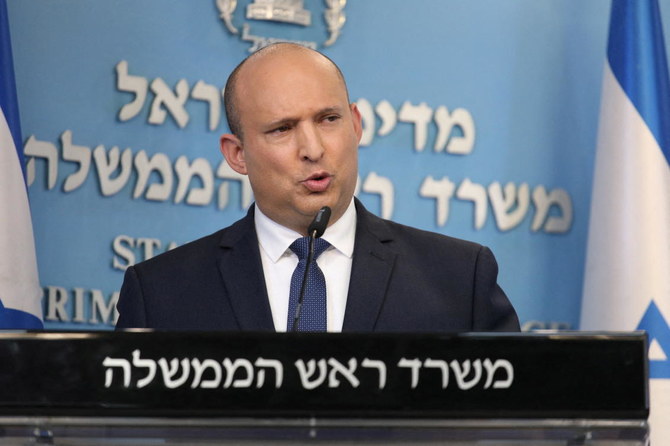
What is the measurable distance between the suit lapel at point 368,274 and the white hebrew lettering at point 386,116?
4.59 ft

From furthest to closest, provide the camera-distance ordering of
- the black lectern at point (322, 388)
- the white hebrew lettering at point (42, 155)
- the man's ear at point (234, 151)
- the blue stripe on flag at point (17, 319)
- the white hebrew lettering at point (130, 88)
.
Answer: the white hebrew lettering at point (130, 88)
the white hebrew lettering at point (42, 155)
the blue stripe on flag at point (17, 319)
the man's ear at point (234, 151)
the black lectern at point (322, 388)

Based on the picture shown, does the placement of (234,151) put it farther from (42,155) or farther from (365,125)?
(365,125)

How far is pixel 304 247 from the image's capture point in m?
2.06

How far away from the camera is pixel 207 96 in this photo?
3381 millimetres

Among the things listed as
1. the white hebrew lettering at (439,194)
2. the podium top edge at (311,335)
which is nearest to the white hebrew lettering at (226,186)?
the white hebrew lettering at (439,194)

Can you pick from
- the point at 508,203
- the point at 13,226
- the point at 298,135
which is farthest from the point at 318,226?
the point at 508,203

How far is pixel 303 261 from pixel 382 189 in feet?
4.96

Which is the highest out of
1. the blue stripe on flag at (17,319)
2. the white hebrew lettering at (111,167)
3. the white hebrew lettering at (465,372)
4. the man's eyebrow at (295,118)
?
the man's eyebrow at (295,118)

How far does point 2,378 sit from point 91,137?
2154mm

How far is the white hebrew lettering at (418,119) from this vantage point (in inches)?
141

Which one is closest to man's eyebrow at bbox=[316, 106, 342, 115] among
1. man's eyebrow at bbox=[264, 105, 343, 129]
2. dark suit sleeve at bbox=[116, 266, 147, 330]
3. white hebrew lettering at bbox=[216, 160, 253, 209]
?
man's eyebrow at bbox=[264, 105, 343, 129]

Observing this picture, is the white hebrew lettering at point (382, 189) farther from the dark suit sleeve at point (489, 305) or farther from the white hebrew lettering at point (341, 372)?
the white hebrew lettering at point (341, 372)

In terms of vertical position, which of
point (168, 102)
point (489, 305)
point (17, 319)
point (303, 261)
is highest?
point (168, 102)

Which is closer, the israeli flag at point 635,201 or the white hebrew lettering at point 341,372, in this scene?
the white hebrew lettering at point 341,372
